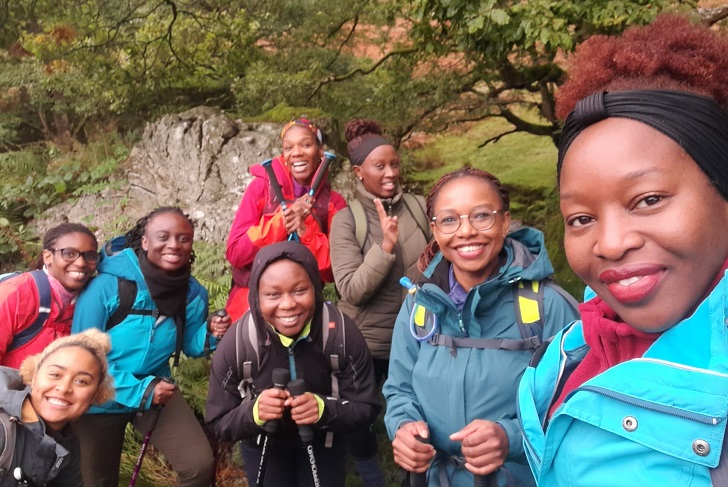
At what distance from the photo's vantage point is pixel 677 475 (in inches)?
39.9

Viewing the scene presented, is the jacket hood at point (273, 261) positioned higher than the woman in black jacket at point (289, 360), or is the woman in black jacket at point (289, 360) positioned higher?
the jacket hood at point (273, 261)

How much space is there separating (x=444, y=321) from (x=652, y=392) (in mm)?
1259

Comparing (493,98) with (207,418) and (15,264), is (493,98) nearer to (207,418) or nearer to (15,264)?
(207,418)

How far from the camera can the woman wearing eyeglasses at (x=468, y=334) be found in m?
2.14

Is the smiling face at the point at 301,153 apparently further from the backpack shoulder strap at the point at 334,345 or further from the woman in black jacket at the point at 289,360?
the backpack shoulder strap at the point at 334,345

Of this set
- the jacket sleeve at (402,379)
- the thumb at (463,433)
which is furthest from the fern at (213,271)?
the thumb at (463,433)

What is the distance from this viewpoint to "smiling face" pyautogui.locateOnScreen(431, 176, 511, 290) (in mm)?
2311

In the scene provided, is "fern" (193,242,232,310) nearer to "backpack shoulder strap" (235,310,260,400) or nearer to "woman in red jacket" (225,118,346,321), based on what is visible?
"woman in red jacket" (225,118,346,321)

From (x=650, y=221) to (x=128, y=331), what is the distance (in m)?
3.07

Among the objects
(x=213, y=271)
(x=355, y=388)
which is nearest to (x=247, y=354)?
(x=355, y=388)

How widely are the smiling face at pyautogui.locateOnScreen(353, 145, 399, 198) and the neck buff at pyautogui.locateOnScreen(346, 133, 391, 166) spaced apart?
0.04 metres

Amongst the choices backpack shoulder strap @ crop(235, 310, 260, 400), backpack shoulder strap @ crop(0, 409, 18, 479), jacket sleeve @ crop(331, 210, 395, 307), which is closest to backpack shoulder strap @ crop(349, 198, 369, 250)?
jacket sleeve @ crop(331, 210, 395, 307)

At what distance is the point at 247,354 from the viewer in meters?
2.83

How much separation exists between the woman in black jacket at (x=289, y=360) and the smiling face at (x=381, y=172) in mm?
915
